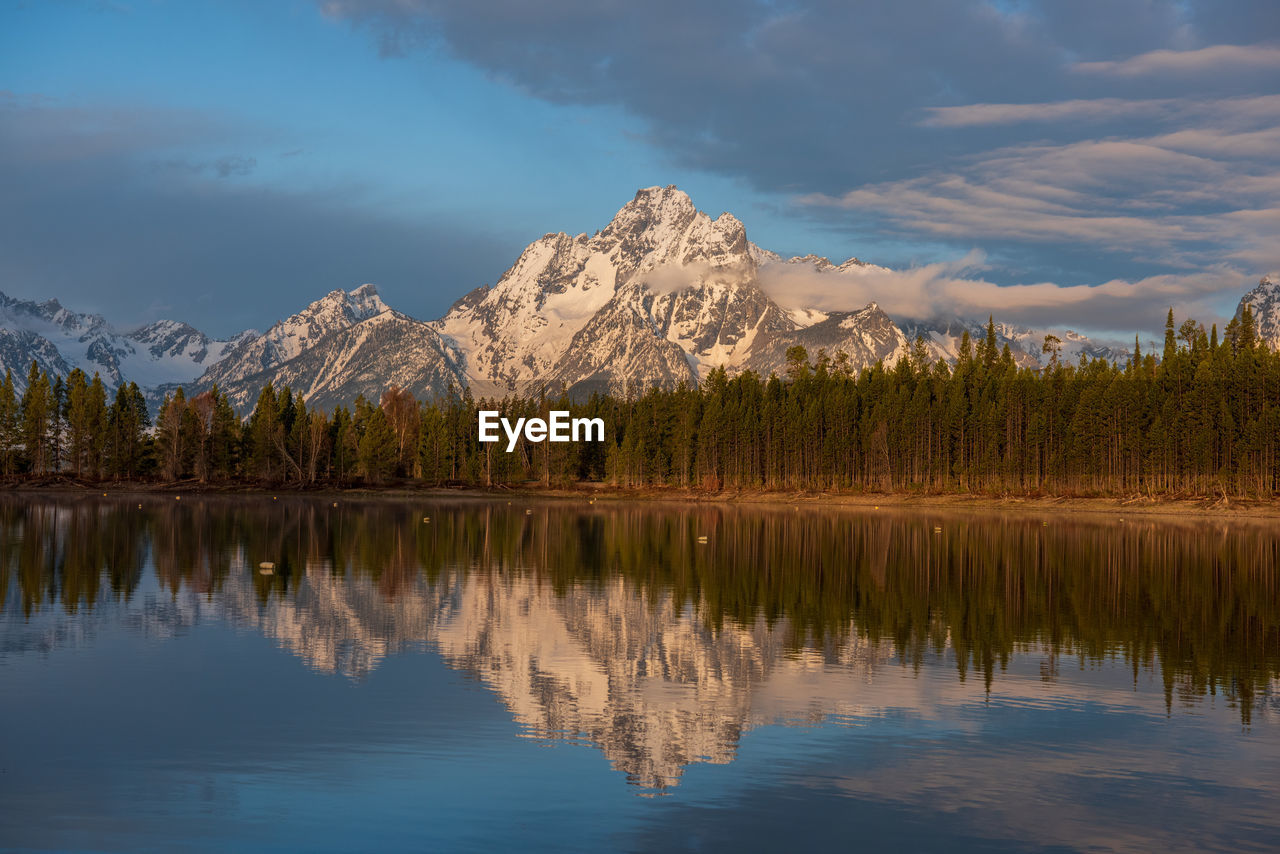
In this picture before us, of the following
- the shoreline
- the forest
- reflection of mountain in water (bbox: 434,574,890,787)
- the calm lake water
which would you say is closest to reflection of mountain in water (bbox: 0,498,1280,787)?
reflection of mountain in water (bbox: 434,574,890,787)

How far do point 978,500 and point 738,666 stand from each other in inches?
5457

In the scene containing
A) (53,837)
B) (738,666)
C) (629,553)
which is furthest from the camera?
(629,553)

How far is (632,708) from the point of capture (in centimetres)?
2714

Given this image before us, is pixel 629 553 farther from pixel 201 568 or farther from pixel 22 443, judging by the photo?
pixel 22 443

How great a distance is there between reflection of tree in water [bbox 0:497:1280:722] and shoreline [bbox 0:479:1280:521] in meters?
32.7

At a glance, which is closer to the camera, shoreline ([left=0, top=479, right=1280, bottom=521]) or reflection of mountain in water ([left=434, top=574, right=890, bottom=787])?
reflection of mountain in water ([left=434, top=574, right=890, bottom=787])

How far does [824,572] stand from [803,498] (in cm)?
12205

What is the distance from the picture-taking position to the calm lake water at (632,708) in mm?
18328

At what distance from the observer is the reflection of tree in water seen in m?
37.8

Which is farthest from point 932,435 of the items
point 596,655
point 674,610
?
point 596,655

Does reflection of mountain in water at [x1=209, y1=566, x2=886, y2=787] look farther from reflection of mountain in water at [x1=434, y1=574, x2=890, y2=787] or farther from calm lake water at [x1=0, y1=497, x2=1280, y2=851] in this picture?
calm lake water at [x1=0, y1=497, x2=1280, y2=851]

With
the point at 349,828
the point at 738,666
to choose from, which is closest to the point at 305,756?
the point at 349,828

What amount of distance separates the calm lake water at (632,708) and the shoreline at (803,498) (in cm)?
8894

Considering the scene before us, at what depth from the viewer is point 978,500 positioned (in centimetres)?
16312
